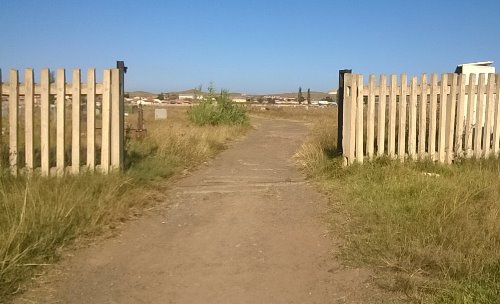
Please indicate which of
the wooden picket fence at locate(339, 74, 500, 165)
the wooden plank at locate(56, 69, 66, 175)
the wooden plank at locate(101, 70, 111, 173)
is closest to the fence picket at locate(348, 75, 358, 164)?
the wooden picket fence at locate(339, 74, 500, 165)

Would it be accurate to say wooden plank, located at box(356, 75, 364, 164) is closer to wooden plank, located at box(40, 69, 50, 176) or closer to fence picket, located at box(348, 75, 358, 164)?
fence picket, located at box(348, 75, 358, 164)

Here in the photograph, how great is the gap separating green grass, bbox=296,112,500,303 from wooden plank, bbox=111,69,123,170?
11.0 feet

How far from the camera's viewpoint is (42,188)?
235 inches

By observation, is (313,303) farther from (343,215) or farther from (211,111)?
(211,111)

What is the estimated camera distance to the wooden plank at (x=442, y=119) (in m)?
9.10

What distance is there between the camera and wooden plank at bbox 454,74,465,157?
30.0ft

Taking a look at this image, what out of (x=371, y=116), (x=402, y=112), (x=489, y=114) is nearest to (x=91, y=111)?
(x=371, y=116)

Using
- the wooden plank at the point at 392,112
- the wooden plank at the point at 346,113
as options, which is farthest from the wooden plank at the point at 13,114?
the wooden plank at the point at 392,112

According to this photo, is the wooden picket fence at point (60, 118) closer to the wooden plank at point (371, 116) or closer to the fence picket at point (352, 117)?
the fence picket at point (352, 117)

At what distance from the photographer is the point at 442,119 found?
912 centimetres

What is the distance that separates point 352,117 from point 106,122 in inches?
167

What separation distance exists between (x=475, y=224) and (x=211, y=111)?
17568 mm

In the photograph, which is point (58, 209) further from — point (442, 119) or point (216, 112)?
point (216, 112)

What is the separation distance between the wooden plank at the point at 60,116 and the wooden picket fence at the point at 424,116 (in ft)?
15.7
